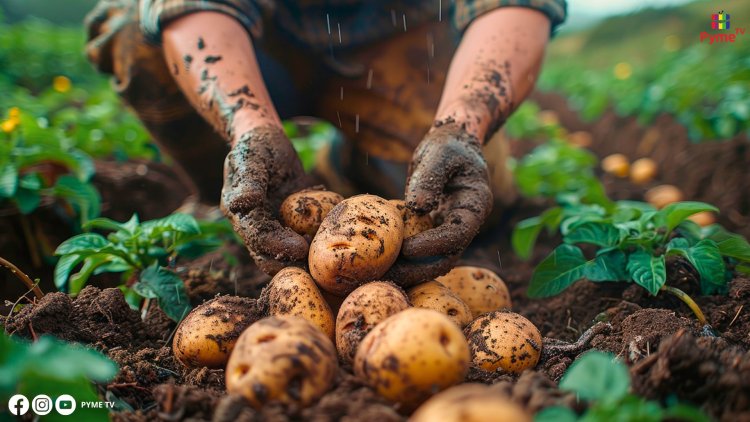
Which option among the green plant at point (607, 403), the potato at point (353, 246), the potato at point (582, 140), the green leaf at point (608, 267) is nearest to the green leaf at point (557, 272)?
the green leaf at point (608, 267)

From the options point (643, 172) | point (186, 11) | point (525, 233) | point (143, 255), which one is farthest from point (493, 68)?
point (643, 172)

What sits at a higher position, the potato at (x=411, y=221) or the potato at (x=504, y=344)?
the potato at (x=411, y=221)

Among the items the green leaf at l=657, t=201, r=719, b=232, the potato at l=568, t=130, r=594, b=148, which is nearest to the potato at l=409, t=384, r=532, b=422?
the green leaf at l=657, t=201, r=719, b=232

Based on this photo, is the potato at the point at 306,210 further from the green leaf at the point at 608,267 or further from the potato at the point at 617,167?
the potato at the point at 617,167

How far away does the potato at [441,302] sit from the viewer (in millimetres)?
1837

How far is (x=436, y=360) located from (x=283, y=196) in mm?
1023

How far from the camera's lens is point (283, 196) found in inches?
85.3

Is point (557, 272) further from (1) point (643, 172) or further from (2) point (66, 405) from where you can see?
(1) point (643, 172)

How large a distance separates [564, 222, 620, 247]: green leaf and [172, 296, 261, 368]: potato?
1.25m

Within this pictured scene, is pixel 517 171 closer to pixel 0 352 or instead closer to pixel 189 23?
pixel 189 23

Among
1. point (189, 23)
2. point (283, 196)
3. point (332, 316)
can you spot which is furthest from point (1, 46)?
point (332, 316)

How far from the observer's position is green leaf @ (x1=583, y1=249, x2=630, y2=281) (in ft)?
7.11

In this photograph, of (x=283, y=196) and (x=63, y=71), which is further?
(x=63, y=71)

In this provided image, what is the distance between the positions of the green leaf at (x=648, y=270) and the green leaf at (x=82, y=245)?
185 centimetres
